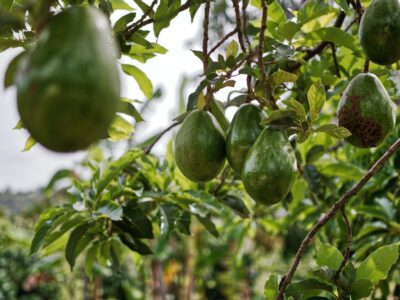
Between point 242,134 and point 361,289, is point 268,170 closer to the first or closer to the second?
point 242,134

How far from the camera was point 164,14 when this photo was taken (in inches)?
35.2

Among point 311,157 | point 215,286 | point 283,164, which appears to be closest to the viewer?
point 283,164

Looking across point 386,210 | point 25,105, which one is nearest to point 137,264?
point 386,210

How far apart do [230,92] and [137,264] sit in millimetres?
651

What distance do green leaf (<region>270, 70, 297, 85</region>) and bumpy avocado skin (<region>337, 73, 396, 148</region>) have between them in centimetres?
11

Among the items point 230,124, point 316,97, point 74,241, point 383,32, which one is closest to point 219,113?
point 230,124

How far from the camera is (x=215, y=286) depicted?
7383 millimetres

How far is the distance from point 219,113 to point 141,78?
0.23 metres

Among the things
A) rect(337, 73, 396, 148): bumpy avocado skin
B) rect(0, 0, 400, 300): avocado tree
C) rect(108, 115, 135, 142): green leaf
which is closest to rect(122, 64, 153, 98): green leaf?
rect(0, 0, 400, 300): avocado tree

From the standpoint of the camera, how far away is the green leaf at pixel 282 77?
865 mm

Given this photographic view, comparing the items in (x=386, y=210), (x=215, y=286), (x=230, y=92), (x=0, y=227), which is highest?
(x=230, y=92)

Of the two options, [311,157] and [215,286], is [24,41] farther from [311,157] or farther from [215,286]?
[215,286]

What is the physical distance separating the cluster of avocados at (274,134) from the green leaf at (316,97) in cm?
5

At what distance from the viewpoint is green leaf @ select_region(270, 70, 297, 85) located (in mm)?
865
